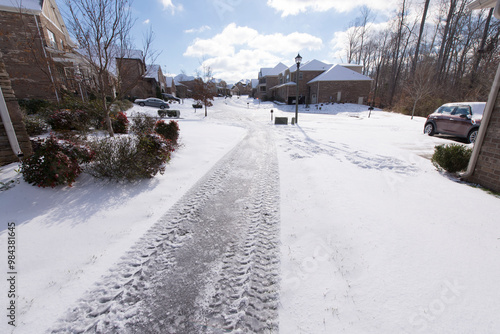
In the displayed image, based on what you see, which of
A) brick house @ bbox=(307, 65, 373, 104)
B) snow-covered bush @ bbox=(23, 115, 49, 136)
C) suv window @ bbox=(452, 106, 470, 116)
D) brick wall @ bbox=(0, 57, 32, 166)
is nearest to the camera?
brick wall @ bbox=(0, 57, 32, 166)

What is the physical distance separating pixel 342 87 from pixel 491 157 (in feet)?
108

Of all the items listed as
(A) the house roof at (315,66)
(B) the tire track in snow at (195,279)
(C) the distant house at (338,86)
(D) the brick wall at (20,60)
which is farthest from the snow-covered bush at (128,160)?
(A) the house roof at (315,66)

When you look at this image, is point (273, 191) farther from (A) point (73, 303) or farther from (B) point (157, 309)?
(A) point (73, 303)

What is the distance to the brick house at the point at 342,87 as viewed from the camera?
33.0m

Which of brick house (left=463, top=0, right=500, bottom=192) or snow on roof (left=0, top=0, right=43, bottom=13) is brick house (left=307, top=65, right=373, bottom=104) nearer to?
brick house (left=463, top=0, right=500, bottom=192)

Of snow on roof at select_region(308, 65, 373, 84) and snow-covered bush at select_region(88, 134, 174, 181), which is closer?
snow-covered bush at select_region(88, 134, 174, 181)

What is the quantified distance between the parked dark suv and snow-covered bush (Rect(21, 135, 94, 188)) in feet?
49.3

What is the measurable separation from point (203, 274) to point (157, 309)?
0.59m

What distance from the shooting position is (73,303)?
2.14 meters

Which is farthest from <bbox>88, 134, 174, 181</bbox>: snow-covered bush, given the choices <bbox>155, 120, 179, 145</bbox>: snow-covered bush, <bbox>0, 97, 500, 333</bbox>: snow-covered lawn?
<bbox>155, 120, 179, 145</bbox>: snow-covered bush

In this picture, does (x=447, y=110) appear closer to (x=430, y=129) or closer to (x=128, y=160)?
(x=430, y=129)

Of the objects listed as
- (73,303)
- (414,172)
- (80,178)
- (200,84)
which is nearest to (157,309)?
(73,303)

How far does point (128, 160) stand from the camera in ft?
16.2

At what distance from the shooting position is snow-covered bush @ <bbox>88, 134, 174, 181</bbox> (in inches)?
189
